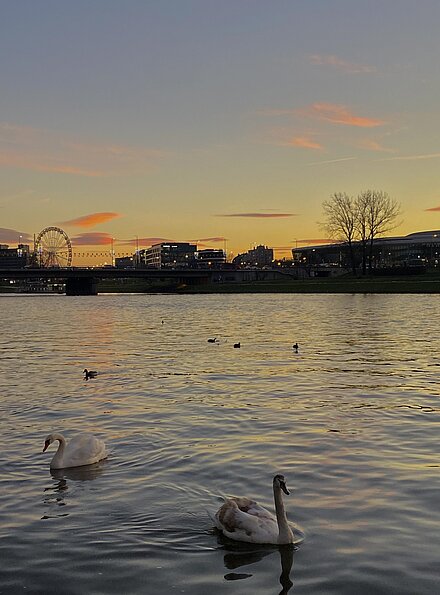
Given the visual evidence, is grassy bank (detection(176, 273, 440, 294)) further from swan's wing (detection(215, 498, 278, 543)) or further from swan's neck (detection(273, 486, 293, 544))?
swan's neck (detection(273, 486, 293, 544))

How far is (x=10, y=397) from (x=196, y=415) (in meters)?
7.39

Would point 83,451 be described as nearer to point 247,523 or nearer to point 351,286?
point 247,523

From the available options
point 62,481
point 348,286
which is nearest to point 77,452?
point 62,481

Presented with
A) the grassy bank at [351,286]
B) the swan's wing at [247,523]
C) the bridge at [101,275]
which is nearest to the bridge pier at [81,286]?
the bridge at [101,275]

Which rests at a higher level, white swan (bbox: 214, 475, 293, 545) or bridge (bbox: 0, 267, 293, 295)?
bridge (bbox: 0, 267, 293, 295)

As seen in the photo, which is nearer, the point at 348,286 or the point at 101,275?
the point at 348,286

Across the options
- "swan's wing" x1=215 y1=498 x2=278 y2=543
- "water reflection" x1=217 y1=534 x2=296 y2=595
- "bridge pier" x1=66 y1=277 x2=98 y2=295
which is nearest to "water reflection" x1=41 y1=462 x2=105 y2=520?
"swan's wing" x1=215 y1=498 x2=278 y2=543

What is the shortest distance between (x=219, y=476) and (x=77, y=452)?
120 inches

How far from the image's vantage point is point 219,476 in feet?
48.4

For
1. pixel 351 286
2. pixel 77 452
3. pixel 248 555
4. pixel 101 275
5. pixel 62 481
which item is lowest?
pixel 248 555

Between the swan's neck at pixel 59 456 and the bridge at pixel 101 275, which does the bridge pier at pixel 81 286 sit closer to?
the bridge at pixel 101 275

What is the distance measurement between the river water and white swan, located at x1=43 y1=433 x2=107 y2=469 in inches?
10.1

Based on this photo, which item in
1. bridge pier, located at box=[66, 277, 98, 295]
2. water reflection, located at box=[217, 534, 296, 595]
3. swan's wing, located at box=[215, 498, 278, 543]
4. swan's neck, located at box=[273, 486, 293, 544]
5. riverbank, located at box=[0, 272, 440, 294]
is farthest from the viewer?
bridge pier, located at box=[66, 277, 98, 295]

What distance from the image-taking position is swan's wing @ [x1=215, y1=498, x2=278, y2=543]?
36.3ft
